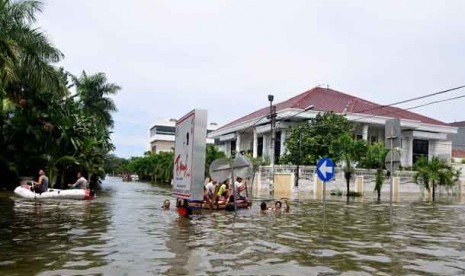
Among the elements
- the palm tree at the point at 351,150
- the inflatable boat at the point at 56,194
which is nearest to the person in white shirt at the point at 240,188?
the inflatable boat at the point at 56,194

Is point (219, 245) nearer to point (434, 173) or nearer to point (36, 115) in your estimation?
point (36, 115)

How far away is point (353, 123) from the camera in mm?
61219

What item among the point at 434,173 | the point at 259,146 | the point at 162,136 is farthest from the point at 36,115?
the point at 162,136

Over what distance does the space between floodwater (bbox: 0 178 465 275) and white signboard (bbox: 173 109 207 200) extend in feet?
3.26

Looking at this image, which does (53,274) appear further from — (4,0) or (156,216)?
(4,0)

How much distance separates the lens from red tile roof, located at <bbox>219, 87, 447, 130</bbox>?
6034 centimetres

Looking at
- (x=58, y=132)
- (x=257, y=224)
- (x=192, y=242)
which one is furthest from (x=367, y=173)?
(x=192, y=242)

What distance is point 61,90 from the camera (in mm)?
24125

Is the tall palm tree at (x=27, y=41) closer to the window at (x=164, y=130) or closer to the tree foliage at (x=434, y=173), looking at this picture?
the tree foliage at (x=434, y=173)

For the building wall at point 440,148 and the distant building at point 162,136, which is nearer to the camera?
the building wall at point 440,148

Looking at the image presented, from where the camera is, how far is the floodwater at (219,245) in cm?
884

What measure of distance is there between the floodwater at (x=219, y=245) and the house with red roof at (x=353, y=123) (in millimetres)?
39627

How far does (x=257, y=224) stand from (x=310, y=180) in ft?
101

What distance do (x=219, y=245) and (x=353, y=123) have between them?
5189 cm
